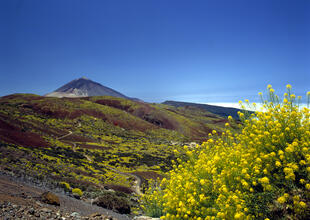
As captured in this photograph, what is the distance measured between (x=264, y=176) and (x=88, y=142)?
169ft

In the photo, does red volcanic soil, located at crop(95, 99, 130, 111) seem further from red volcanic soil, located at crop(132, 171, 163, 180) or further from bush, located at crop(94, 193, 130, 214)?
bush, located at crop(94, 193, 130, 214)

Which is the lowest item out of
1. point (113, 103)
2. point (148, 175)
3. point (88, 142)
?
point (148, 175)

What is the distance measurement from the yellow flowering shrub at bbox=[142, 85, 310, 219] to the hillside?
43.0 feet

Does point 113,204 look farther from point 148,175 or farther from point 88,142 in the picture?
point 88,142

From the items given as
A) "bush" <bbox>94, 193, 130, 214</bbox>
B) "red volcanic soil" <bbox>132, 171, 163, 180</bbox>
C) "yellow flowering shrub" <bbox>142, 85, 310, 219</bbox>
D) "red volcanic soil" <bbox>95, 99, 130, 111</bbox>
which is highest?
"red volcanic soil" <bbox>95, 99, 130, 111</bbox>

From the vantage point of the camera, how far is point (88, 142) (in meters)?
51.0

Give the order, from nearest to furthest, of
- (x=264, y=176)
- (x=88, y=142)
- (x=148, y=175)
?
(x=264, y=176), (x=148, y=175), (x=88, y=142)

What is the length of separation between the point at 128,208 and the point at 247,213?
11.6 metres

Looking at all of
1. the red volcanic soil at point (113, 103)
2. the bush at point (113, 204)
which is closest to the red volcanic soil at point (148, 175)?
the bush at point (113, 204)

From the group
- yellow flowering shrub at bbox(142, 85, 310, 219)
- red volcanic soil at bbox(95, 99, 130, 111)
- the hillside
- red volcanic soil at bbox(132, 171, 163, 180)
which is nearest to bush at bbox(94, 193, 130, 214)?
the hillside

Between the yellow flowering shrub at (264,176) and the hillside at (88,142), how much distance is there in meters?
13.1

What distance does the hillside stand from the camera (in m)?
20.4

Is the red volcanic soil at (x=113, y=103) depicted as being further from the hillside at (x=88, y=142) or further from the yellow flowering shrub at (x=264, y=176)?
the yellow flowering shrub at (x=264, y=176)

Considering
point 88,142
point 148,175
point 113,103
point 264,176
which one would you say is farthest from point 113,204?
point 113,103
